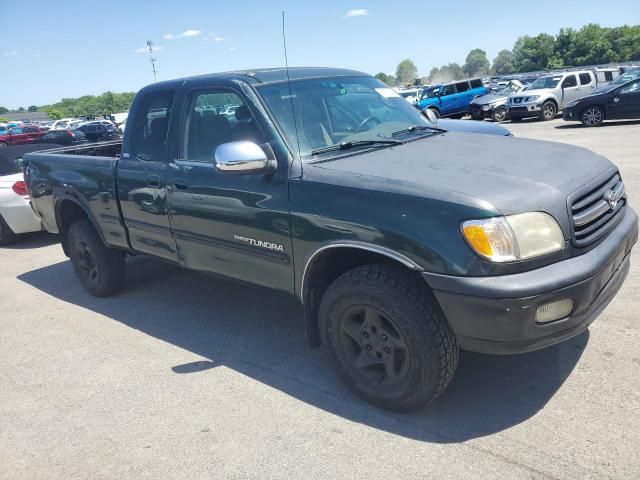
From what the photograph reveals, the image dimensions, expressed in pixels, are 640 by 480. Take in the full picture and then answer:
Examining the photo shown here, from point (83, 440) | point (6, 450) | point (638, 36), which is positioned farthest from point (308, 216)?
point (638, 36)

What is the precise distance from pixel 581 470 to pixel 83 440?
2615 mm

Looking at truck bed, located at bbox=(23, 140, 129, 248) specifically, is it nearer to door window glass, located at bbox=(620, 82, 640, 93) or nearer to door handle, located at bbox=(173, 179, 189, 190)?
door handle, located at bbox=(173, 179, 189, 190)

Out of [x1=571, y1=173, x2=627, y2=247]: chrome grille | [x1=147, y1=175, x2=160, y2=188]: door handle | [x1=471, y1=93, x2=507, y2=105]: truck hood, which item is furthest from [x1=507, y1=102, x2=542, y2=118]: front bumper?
[x1=147, y1=175, x2=160, y2=188]: door handle

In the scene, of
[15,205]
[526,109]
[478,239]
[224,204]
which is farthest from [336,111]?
[526,109]

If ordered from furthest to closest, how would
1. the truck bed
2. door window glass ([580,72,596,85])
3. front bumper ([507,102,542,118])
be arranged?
door window glass ([580,72,596,85]) < front bumper ([507,102,542,118]) < the truck bed

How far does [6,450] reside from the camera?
3.09 m

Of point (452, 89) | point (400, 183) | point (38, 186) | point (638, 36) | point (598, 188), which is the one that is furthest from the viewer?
point (638, 36)

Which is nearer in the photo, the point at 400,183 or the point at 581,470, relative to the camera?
the point at 581,470

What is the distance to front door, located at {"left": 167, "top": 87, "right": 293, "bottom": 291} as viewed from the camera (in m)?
3.35

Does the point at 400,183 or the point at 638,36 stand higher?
the point at 638,36

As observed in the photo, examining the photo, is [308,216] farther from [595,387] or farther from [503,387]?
[595,387]

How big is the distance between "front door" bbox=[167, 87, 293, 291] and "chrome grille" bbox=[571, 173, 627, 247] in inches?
62.2

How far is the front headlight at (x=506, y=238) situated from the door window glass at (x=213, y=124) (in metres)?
1.56

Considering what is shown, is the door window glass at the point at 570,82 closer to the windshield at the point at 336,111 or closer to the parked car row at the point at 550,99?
the parked car row at the point at 550,99
